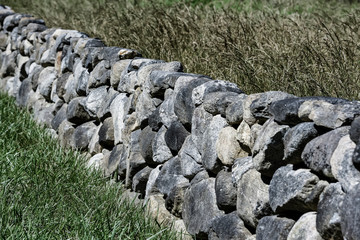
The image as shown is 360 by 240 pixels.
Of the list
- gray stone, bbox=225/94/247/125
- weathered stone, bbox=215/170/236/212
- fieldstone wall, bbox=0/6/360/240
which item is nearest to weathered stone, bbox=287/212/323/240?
fieldstone wall, bbox=0/6/360/240

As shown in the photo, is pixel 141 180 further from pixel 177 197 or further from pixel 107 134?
pixel 107 134

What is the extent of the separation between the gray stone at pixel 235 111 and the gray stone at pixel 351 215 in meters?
1.06

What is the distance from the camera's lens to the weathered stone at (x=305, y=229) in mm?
2412

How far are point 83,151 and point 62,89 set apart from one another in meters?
0.99

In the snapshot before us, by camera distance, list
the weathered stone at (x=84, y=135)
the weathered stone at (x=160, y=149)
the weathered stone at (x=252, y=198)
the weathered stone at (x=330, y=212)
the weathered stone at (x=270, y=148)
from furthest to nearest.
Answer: the weathered stone at (x=84, y=135) → the weathered stone at (x=160, y=149) → the weathered stone at (x=252, y=198) → the weathered stone at (x=270, y=148) → the weathered stone at (x=330, y=212)

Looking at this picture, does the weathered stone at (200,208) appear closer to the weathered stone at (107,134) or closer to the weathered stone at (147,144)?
the weathered stone at (147,144)

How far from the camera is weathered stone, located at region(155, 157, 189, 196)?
3941mm

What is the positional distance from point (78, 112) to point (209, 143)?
2.55 meters

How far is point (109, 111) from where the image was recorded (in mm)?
5266

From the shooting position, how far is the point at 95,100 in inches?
218

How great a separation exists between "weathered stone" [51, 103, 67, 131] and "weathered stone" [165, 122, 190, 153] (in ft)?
7.72

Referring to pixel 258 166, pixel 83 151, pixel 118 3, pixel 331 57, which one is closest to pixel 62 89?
pixel 83 151

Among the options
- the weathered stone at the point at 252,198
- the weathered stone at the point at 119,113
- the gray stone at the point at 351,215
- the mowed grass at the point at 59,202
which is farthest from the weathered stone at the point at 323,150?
the weathered stone at the point at 119,113

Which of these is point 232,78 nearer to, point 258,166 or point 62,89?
point 258,166
